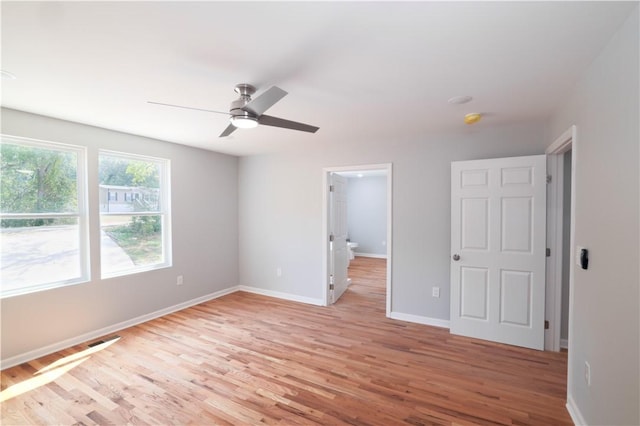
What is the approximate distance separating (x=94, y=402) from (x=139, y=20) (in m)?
2.66

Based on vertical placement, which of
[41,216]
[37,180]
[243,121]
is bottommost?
[41,216]

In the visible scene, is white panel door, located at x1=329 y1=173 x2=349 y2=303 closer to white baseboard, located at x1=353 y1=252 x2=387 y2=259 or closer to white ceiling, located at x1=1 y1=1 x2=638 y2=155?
white ceiling, located at x1=1 y1=1 x2=638 y2=155

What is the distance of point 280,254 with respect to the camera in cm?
475

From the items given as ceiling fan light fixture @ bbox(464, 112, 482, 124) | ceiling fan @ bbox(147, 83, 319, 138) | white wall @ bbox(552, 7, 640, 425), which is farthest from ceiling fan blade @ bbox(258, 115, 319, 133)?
white wall @ bbox(552, 7, 640, 425)

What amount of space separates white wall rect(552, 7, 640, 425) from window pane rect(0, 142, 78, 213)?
4.64 m

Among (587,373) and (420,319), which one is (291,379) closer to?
(420,319)

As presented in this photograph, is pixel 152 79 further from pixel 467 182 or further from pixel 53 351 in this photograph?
pixel 467 182

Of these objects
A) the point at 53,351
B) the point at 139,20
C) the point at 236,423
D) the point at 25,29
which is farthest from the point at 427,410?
the point at 53,351

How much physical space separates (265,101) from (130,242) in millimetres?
3068

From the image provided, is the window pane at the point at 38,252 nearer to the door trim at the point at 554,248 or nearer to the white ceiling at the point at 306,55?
the white ceiling at the point at 306,55

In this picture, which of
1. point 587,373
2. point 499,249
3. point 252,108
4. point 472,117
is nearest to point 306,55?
point 252,108

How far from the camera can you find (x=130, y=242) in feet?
12.2

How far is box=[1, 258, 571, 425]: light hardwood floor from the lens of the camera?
80.0 inches

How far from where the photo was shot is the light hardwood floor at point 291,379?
2.03 metres
